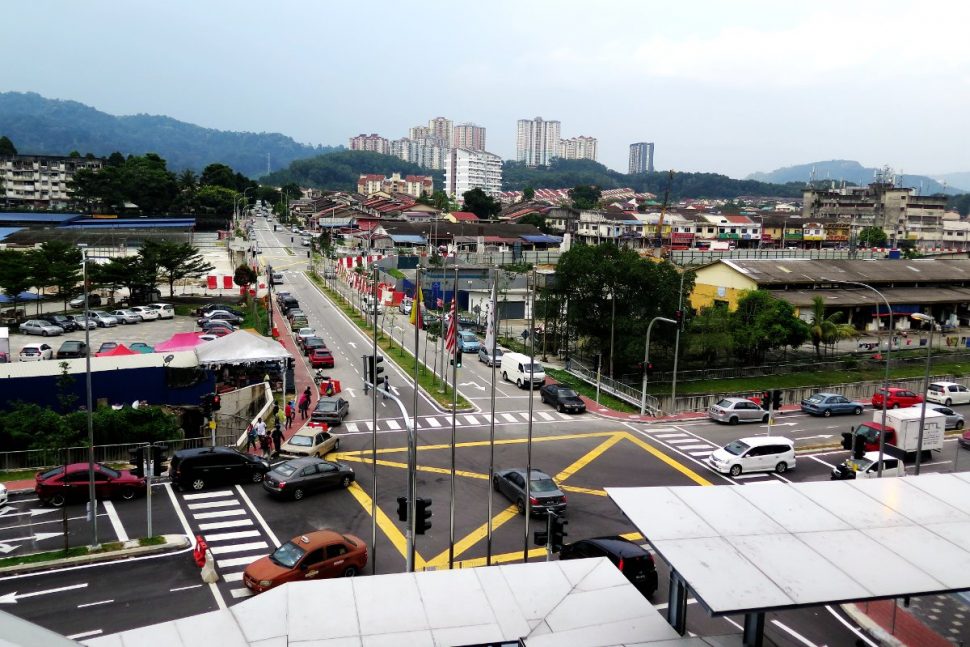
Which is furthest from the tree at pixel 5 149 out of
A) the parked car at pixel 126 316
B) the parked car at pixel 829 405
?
the parked car at pixel 829 405

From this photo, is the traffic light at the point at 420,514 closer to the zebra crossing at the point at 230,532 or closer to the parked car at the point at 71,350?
the zebra crossing at the point at 230,532

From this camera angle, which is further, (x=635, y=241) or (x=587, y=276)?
(x=635, y=241)

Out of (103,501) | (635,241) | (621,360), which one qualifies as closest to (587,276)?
(621,360)

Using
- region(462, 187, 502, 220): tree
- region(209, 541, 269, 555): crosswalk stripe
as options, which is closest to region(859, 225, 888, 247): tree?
region(462, 187, 502, 220): tree

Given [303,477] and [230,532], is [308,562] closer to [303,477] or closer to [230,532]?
[230,532]

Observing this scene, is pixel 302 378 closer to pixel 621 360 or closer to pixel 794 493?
pixel 621 360

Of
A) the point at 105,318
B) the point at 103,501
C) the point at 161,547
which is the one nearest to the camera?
the point at 161,547

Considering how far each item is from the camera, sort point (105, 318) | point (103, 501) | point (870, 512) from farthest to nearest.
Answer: point (105, 318) < point (103, 501) < point (870, 512)

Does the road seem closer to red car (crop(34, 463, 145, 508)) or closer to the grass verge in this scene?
red car (crop(34, 463, 145, 508))
